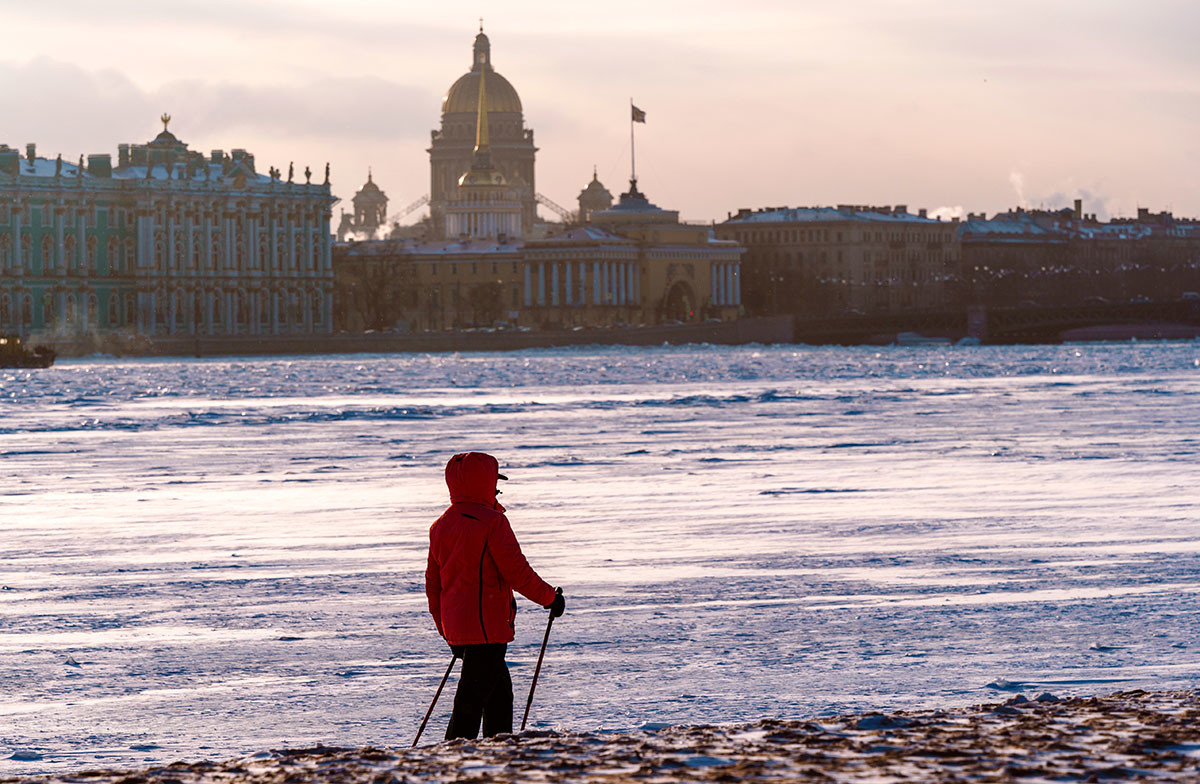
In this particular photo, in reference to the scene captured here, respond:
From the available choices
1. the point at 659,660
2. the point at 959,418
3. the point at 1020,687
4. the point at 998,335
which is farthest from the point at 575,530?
the point at 998,335

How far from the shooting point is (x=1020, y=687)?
8.54 meters

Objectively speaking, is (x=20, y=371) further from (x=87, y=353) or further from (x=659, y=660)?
(x=659, y=660)

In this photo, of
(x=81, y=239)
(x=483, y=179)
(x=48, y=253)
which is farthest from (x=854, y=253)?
(x=48, y=253)

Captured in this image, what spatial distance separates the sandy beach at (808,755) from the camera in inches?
232

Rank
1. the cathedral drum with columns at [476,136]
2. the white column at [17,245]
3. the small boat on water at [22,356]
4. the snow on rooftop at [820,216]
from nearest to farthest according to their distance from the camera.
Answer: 1. the small boat on water at [22,356]
2. the white column at [17,245]
3. the snow on rooftop at [820,216]
4. the cathedral drum with columns at [476,136]

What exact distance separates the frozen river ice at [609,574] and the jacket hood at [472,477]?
1.21m

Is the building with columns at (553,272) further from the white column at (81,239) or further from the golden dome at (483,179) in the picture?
the white column at (81,239)

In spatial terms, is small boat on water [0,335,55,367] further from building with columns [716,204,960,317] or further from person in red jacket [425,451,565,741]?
building with columns [716,204,960,317]

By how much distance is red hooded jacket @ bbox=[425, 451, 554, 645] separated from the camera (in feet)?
22.9

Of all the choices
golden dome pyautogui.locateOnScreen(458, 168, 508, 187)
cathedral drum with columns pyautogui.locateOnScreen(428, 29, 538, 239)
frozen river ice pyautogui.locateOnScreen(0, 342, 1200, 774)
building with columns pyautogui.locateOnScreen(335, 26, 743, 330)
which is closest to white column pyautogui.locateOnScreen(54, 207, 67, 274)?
building with columns pyautogui.locateOnScreen(335, 26, 743, 330)

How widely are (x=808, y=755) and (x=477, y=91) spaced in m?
172

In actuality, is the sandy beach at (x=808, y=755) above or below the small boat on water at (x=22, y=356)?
below

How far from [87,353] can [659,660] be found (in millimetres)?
87323

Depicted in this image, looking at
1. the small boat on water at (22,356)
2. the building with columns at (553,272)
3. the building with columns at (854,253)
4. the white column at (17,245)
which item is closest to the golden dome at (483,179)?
the building with columns at (553,272)
